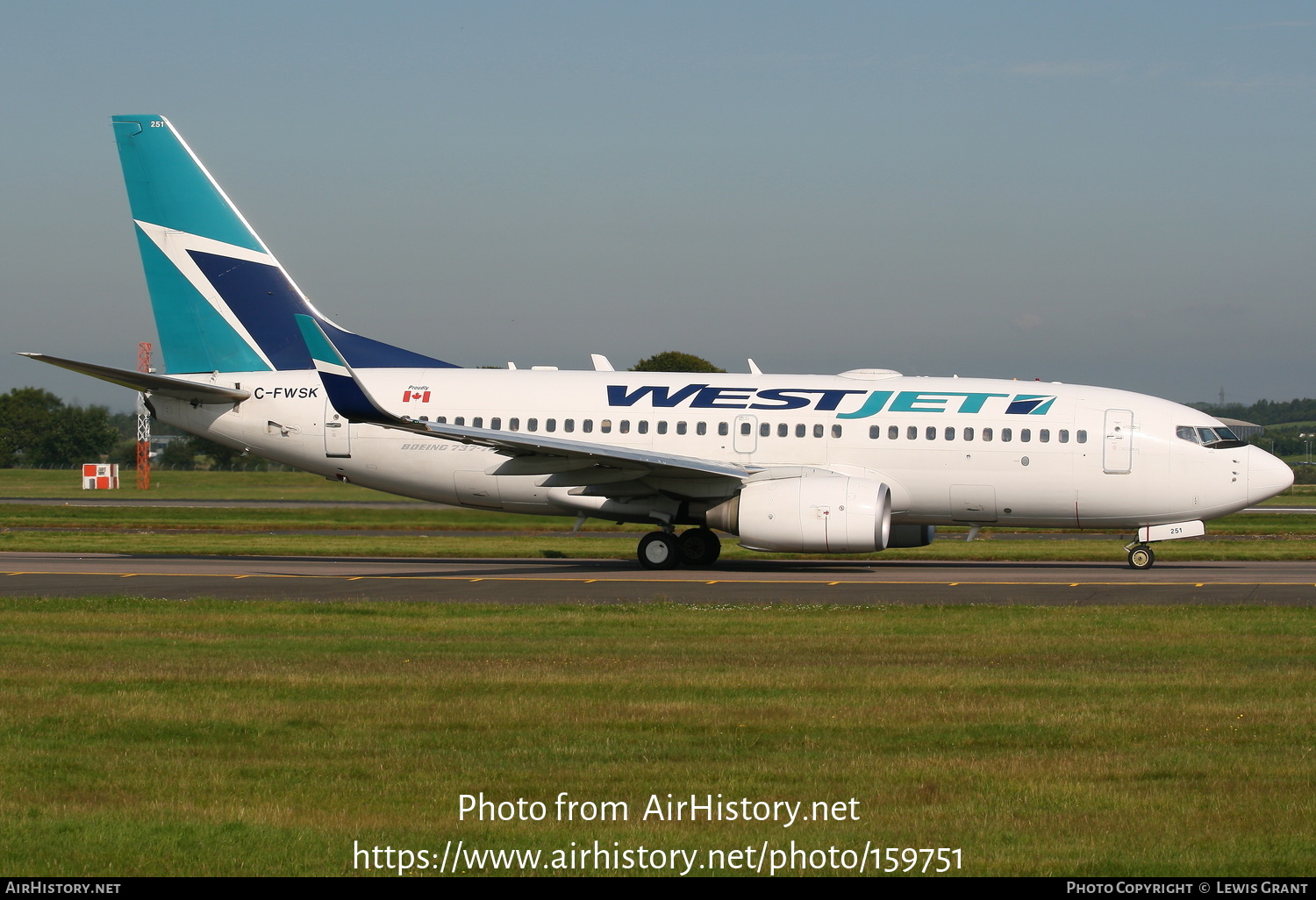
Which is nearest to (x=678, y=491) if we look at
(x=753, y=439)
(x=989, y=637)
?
(x=753, y=439)

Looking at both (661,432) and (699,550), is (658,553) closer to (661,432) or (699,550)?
(699,550)

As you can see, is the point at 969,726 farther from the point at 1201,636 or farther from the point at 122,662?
the point at 122,662

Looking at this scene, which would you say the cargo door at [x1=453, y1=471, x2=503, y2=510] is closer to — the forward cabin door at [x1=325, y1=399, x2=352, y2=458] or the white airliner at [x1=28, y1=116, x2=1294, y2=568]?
the white airliner at [x1=28, y1=116, x2=1294, y2=568]

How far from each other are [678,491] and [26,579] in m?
12.2

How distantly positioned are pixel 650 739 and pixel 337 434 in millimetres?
19673

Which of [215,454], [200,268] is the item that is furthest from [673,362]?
[200,268]

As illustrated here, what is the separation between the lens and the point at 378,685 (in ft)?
39.5

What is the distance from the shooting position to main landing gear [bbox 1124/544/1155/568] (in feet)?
88.9

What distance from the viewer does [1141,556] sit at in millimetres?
27234

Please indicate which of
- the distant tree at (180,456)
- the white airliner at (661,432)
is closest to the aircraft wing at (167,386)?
the white airliner at (661,432)

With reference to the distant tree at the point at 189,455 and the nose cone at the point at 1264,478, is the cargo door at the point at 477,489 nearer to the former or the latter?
the nose cone at the point at 1264,478

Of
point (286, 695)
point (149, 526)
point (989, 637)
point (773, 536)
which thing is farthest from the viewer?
point (149, 526)

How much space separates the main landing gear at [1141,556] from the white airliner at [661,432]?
0.05 meters

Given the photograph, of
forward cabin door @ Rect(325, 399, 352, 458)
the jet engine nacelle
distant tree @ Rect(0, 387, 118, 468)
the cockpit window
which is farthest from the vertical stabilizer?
distant tree @ Rect(0, 387, 118, 468)
